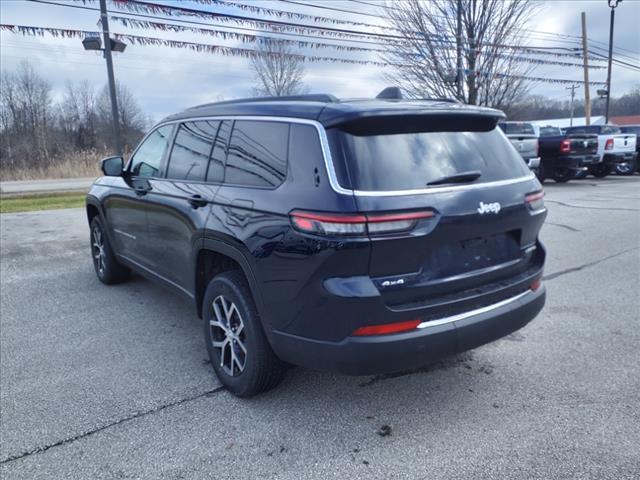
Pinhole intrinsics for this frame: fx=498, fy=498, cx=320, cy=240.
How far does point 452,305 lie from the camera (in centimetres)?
267

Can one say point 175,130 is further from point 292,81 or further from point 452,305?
point 292,81

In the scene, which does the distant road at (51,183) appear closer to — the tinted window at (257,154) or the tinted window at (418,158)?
the tinted window at (257,154)

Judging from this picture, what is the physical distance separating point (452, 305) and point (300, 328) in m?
0.82

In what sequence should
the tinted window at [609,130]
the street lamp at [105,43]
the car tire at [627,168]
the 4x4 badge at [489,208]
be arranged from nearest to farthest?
the 4x4 badge at [489,208] → the street lamp at [105,43] → the car tire at [627,168] → the tinted window at [609,130]

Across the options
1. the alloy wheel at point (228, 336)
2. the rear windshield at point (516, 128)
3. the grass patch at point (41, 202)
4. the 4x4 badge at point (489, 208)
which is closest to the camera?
the 4x4 badge at point (489, 208)

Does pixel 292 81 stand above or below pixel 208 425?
above

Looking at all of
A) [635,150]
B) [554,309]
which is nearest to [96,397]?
[554,309]

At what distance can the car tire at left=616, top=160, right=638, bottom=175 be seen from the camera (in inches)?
709

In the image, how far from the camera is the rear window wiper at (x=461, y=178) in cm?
265

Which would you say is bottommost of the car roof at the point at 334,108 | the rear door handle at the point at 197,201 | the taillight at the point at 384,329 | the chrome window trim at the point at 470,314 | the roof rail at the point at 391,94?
the chrome window trim at the point at 470,314

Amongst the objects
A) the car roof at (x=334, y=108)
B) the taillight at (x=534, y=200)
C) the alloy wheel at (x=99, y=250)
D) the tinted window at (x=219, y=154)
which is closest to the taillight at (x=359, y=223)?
the car roof at (x=334, y=108)

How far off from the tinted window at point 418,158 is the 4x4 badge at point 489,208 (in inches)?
5.8

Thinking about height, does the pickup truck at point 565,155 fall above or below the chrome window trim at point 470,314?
above

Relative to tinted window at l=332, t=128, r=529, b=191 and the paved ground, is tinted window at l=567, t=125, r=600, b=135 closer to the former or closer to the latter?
the paved ground
